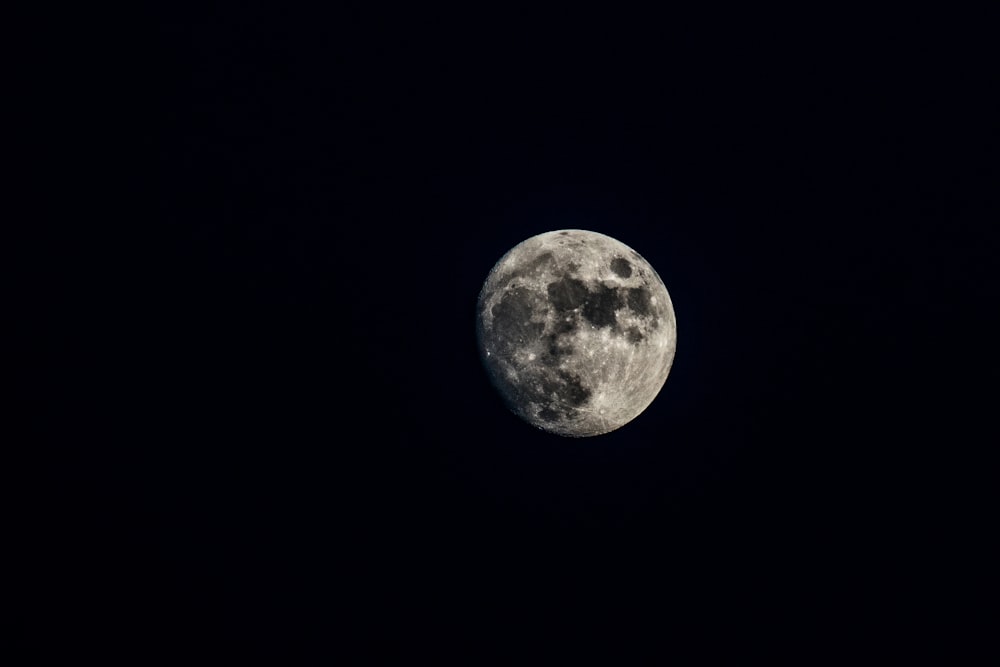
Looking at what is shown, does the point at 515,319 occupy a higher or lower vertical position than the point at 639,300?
lower

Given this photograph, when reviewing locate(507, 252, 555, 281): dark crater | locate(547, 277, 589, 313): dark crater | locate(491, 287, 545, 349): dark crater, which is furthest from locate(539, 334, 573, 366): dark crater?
locate(507, 252, 555, 281): dark crater

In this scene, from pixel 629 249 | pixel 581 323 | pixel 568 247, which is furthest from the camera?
pixel 629 249

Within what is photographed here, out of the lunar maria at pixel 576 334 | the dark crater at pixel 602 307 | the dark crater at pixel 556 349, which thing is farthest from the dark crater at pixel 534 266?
the dark crater at pixel 556 349

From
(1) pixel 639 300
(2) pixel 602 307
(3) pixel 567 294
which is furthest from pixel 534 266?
(1) pixel 639 300

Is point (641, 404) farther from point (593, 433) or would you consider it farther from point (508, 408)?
point (508, 408)

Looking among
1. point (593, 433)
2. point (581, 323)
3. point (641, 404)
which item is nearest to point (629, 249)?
point (581, 323)

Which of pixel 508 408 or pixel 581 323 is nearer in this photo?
pixel 581 323

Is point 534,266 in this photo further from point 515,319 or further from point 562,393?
point 562,393

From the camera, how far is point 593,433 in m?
6.87

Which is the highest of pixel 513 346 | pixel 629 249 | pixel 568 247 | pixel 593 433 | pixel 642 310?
pixel 629 249

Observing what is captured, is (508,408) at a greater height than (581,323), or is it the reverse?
(581,323)

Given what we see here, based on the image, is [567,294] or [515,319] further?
[515,319]

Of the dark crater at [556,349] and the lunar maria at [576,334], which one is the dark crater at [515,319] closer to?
the lunar maria at [576,334]

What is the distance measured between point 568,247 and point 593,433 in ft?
8.44
